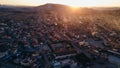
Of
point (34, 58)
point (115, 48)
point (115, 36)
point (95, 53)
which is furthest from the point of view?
point (115, 36)

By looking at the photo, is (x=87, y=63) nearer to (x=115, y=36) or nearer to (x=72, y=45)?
(x=72, y=45)

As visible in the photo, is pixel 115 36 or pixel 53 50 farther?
pixel 115 36

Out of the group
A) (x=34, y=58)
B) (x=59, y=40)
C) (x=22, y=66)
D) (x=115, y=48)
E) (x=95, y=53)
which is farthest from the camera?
(x=59, y=40)

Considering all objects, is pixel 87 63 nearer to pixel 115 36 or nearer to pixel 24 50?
pixel 24 50

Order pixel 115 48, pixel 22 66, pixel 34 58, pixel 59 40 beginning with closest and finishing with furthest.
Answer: pixel 22 66
pixel 34 58
pixel 115 48
pixel 59 40

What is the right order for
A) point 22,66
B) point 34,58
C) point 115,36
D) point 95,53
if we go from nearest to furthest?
1. point 22,66
2. point 34,58
3. point 95,53
4. point 115,36

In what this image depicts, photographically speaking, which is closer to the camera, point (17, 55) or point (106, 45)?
point (17, 55)

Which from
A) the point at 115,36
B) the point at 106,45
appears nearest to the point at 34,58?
the point at 106,45

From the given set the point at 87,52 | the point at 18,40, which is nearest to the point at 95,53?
the point at 87,52

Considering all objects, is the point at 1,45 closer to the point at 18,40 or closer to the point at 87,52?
the point at 18,40
